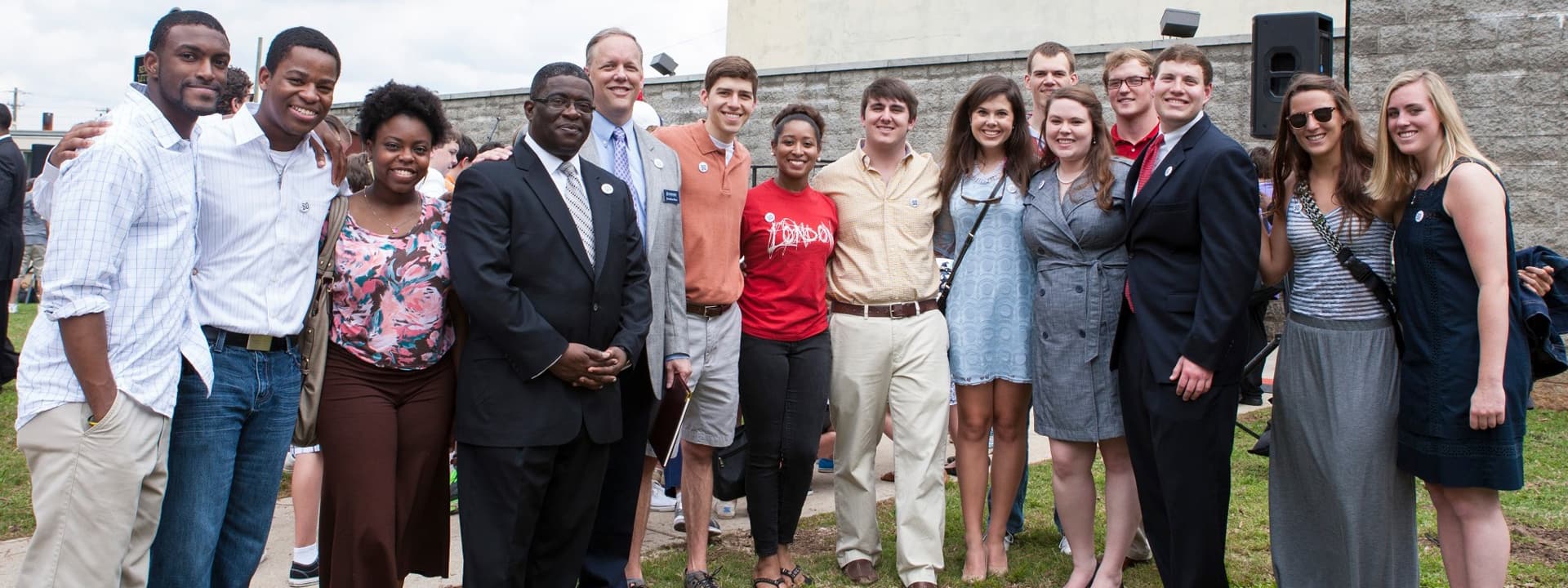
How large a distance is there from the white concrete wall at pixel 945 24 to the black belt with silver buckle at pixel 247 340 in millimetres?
10082

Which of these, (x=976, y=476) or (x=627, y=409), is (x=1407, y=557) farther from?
(x=627, y=409)

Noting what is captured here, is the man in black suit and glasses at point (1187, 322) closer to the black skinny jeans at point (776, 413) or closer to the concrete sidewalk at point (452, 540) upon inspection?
the black skinny jeans at point (776, 413)

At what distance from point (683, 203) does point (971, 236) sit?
1.21 metres

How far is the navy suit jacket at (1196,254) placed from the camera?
3.80 m

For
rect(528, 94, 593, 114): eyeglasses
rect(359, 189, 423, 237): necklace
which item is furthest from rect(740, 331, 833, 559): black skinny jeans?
rect(359, 189, 423, 237): necklace

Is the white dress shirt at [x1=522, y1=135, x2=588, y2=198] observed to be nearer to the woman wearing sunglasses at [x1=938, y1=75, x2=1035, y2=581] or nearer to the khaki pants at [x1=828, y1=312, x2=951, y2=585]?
the khaki pants at [x1=828, y1=312, x2=951, y2=585]

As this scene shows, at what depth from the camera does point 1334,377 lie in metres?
3.77

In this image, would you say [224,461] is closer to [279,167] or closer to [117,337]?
[117,337]

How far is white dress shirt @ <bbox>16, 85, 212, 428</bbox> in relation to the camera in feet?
8.84

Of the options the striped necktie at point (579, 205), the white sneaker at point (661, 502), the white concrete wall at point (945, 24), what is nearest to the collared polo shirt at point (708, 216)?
the striped necktie at point (579, 205)

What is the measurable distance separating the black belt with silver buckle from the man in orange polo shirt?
1565mm

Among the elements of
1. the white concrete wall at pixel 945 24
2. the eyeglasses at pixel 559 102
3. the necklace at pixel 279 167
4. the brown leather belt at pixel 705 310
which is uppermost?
the white concrete wall at pixel 945 24

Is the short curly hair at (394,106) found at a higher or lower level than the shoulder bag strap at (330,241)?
higher

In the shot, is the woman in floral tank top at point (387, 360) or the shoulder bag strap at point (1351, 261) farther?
the shoulder bag strap at point (1351, 261)
